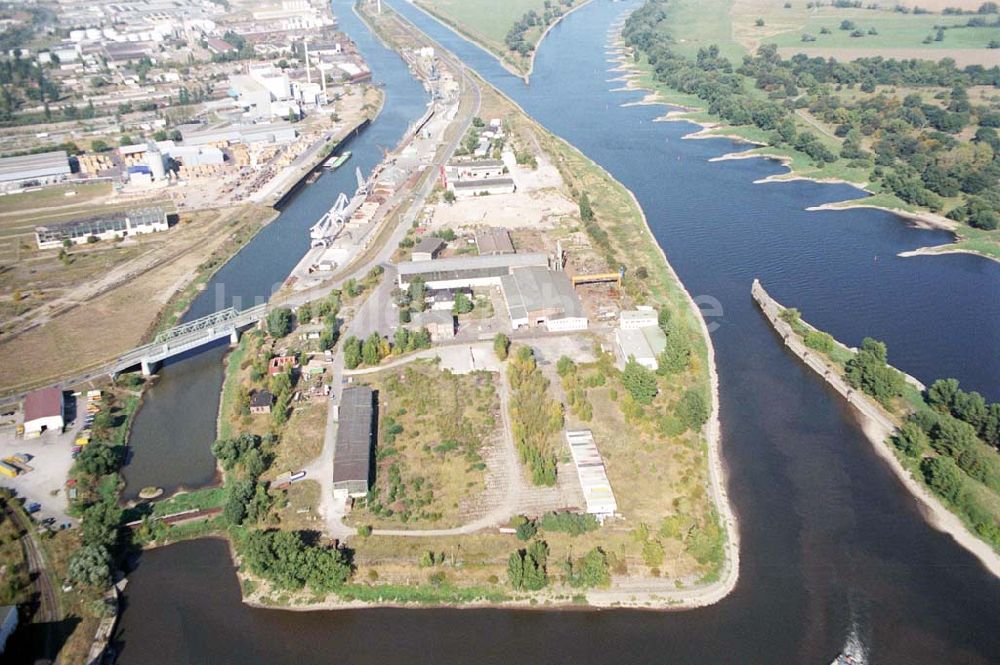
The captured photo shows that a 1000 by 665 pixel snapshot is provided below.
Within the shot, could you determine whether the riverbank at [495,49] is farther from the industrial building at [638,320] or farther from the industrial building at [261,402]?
the industrial building at [261,402]

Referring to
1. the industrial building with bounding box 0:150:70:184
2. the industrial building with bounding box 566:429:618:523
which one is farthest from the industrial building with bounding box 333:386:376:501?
the industrial building with bounding box 0:150:70:184

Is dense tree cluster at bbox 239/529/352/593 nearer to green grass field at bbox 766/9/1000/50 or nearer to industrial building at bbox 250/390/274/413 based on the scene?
industrial building at bbox 250/390/274/413

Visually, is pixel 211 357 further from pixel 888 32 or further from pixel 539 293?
pixel 888 32

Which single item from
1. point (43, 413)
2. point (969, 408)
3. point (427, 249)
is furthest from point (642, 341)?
point (43, 413)

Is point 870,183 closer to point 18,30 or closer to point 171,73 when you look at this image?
point 171,73

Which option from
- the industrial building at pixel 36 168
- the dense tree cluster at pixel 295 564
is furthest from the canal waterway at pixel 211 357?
the industrial building at pixel 36 168

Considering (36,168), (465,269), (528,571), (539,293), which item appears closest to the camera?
(528,571)
